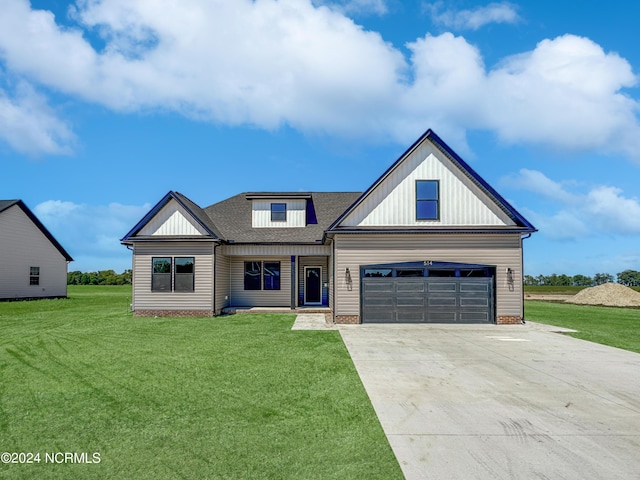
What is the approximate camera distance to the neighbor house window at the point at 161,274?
19.3m

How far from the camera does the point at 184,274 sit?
1933 centimetres

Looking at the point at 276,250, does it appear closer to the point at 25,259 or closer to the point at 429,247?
the point at 429,247

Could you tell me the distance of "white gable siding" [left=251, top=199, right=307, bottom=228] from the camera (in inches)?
888

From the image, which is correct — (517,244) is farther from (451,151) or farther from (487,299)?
(451,151)

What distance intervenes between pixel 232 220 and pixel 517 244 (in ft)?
48.8

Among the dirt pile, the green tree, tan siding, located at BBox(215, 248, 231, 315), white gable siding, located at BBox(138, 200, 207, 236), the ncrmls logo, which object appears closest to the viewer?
the ncrmls logo

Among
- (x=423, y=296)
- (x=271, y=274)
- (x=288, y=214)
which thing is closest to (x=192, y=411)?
(x=423, y=296)

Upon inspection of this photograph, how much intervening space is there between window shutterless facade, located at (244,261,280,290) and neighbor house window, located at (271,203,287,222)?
2.49m

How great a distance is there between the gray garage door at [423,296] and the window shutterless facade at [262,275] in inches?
272

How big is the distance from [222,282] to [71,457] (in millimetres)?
16436

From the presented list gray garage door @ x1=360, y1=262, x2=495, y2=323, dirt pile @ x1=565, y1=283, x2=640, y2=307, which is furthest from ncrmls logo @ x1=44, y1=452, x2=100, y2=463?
dirt pile @ x1=565, y1=283, x2=640, y2=307

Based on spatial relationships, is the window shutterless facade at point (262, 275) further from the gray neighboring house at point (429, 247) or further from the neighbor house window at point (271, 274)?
the gray neighboring house at point (429, 247)

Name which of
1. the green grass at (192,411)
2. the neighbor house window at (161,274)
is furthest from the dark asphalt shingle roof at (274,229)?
the green grass at (192,411)

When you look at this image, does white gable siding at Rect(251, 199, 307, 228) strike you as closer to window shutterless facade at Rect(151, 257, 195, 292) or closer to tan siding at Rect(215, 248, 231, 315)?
tan siding at Rect(215, 248, 231, 315)
